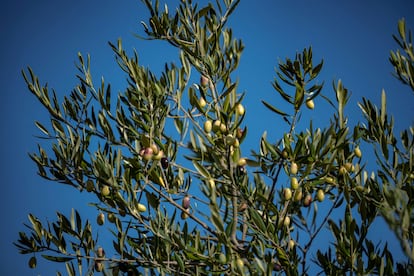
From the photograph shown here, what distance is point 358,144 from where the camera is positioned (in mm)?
2133

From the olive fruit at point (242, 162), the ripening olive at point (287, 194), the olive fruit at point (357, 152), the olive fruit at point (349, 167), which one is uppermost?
the olive fruit at point (357, 152)

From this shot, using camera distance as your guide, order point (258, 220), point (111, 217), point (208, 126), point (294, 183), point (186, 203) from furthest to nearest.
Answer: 1. point (186, 203)
2. point (111, 217)
3. point (208, 126)
4. point (294, 183)
5. point (258, 220)

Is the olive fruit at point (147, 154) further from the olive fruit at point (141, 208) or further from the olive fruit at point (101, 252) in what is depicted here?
the olive fruit at point (101, 252)

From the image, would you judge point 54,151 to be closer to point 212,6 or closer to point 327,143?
point 212,6

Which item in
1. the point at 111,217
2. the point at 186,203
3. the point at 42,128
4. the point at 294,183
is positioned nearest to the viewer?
the point at 294,183

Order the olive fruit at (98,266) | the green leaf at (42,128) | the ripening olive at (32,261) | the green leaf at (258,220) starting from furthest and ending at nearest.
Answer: the green leaf at (42,128) < the ripening olive at (32,261) < the olive fruit at (98,266) < the green leaf at (258,220)

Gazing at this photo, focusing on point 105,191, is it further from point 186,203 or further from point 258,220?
point 258,220

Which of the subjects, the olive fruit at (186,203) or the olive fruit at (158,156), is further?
the olive fruit at (186,203)

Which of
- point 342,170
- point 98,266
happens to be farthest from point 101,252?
point 342,170

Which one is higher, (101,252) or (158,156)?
(158,156)

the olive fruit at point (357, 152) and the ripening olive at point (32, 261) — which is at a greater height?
the olive fruit at point (357, 152)

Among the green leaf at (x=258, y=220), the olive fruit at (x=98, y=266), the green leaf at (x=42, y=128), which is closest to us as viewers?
the green leaf at (x=258, y=220)

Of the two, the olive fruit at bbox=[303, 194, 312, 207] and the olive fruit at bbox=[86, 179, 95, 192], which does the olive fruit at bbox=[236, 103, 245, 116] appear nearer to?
the olive fruit at bbox=[303, 194, 312, 207]

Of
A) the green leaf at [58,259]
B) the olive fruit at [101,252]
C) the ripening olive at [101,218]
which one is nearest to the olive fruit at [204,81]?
the ripening olive at [101,218]
